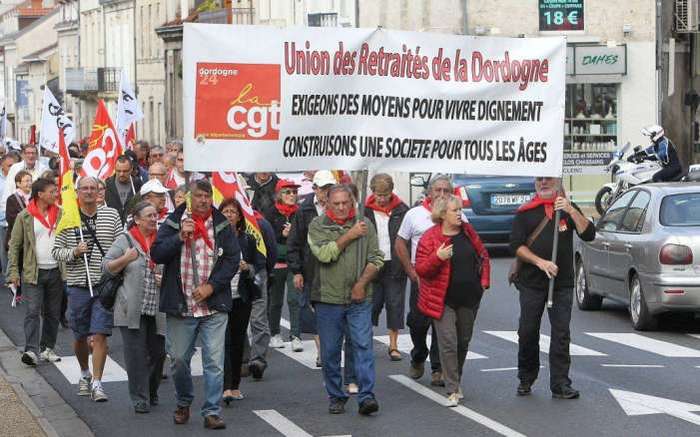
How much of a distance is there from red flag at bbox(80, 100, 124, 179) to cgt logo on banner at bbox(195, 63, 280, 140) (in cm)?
692

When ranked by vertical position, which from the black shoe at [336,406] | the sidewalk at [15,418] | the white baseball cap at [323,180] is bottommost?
the sidewalk at [15,418]

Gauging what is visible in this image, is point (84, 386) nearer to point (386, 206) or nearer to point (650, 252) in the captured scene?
point (386, 206)

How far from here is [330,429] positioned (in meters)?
11.7

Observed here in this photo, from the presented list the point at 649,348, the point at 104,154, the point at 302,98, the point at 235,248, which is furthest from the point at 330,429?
the point at 104,154

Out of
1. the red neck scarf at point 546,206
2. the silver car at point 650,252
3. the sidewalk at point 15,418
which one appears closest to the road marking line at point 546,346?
the silver car at point 650,252

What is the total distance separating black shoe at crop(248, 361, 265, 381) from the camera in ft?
46.6

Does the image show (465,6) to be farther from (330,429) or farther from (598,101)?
(330,429)

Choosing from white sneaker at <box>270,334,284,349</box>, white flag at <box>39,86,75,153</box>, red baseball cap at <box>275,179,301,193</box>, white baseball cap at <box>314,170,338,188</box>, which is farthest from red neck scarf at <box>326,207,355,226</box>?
white flag at <box>39,86,75,153</box>

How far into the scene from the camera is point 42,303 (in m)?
15.6

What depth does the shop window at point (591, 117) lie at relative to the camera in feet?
140

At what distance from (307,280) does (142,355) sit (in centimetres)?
140

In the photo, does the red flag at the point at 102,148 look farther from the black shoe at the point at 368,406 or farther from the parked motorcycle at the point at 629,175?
the parked motorcycle at the point at 629,175

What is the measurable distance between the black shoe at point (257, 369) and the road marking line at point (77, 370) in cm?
108

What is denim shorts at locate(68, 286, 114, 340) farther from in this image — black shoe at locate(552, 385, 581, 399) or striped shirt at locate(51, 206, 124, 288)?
black shoe at locate(552, 385, 581, 399)
